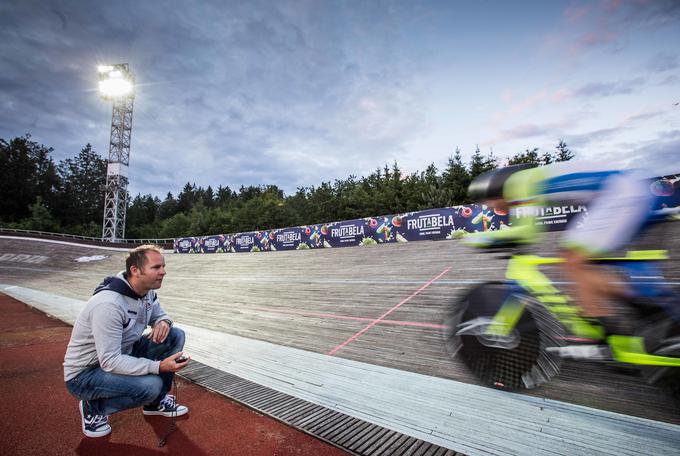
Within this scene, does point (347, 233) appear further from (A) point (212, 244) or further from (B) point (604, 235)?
(B) point (604, 235)

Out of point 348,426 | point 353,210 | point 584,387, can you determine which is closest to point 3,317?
point 348,426

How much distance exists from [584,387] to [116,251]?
3335cm

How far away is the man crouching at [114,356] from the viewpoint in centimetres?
206

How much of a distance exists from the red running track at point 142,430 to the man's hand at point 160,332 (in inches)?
24.8

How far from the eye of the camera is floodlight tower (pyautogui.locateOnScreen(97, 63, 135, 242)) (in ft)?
111

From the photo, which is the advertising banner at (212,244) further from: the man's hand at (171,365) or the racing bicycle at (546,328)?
the racing bicycle at (546,328)

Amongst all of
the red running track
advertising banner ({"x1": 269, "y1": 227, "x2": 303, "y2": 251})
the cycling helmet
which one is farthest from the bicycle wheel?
advertising banner ({"x1": 269, "y1": 227, "x2": 303, "y2": 251})

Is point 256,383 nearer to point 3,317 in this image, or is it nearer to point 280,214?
point 3,317

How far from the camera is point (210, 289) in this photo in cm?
1006

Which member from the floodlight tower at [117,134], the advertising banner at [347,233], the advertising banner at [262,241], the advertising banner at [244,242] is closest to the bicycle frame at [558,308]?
the advertising banner at [347,233]

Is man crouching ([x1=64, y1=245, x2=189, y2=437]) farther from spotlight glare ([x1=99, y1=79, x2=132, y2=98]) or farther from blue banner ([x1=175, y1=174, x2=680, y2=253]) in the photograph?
spotlight glare ([x1=99, y1=79, x2=132, y2=98])

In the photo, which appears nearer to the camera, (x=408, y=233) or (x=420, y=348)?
(x=420, y=348)

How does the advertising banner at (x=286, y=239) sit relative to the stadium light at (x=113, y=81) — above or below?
below

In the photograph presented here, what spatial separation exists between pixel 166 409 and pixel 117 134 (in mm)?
40589
